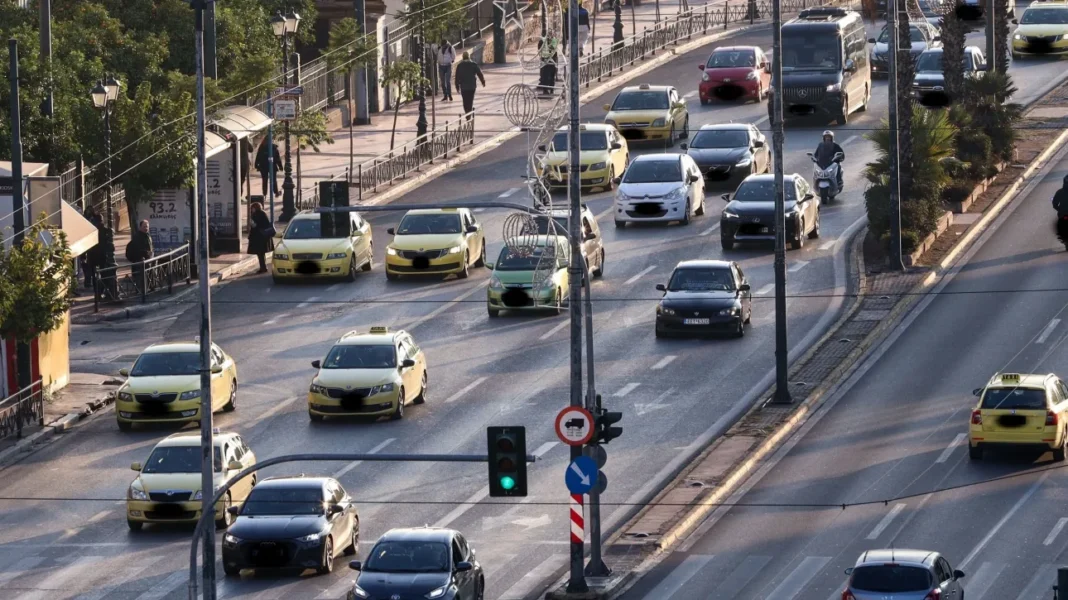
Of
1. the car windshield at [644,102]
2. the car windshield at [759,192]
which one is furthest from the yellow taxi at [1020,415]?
the car windshield at [644,102]

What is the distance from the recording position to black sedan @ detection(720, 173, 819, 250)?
54.7 metres

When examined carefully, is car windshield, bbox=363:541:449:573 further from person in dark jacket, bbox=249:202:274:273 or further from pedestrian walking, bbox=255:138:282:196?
pedestrian walking, bbox=255:138:282:196

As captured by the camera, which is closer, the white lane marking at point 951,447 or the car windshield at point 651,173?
the white lane marking at point 951,447

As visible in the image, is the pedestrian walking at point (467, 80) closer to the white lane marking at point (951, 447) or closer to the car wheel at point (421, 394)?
the car wheel at point (421, 394)

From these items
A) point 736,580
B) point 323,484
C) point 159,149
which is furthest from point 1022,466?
point 159,149

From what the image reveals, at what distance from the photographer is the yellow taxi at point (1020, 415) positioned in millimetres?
40281

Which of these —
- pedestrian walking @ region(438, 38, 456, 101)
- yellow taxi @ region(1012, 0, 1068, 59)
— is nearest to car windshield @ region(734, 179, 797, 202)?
pedestrian walking @ region(438, 38, 456, 101)

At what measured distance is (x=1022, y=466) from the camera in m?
40.8

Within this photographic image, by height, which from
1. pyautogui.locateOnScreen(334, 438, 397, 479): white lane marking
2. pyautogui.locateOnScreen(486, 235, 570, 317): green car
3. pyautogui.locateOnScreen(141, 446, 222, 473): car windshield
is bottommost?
pyautogui.locateOnScreen(334, 438, 397, 479): white lane marking

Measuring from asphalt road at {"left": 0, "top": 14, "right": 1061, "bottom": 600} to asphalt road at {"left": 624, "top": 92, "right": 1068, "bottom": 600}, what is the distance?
2.11 meters

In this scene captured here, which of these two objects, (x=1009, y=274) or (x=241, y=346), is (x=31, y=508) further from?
(x=1009, y=274)

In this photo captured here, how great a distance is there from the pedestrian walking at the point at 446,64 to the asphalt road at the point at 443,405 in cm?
1496

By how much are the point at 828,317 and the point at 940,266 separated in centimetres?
508

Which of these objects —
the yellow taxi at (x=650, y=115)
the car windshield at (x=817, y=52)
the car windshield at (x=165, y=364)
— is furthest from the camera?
the car windshield at (x=817, y=52)
